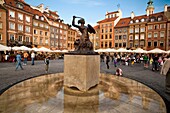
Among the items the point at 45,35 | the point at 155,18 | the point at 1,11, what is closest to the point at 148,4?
the point at 155,18

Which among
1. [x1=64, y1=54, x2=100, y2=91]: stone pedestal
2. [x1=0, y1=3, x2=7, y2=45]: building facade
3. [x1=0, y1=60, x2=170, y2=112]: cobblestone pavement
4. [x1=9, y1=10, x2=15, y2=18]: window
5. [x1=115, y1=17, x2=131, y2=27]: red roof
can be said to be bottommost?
[x1=0, y1=60, x2=170, y2=112]: cobblestone pavement

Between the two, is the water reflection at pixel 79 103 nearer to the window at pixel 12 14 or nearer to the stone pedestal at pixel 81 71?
the stone pedestal at pixel 81 71

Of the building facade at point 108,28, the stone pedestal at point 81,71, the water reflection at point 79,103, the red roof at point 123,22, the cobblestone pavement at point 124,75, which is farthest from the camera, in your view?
the building facade at point 108,28

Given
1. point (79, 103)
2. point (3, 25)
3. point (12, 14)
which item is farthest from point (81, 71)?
point (12, 14)

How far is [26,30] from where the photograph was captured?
35.9 meters

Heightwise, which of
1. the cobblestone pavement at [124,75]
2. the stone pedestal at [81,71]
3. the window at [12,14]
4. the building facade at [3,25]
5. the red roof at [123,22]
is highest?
the red roof at [123,22]

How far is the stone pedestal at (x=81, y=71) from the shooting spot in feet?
16.2

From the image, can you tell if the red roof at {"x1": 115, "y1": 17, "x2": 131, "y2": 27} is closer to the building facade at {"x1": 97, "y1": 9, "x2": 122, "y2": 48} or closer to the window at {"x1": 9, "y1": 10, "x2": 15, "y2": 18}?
the building facade at {"x1": 97, "y1": 9, "x2": 122, "y2": 48}

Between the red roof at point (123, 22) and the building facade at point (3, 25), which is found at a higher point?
the red roof at point (123, 22)

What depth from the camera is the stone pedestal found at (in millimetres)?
4949

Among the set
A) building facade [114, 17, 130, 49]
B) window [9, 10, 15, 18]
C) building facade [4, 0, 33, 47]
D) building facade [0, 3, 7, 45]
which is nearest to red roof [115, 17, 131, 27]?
building facade [114, 17, 130, 49]

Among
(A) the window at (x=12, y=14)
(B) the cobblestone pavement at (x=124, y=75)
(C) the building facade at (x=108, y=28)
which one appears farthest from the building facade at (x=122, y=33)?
(A) the window at (x=12, y=14)

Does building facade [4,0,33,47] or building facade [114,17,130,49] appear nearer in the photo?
building facade [4,0,33,47]

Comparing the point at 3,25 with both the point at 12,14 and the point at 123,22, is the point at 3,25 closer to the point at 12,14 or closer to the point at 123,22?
the point at 12,14
